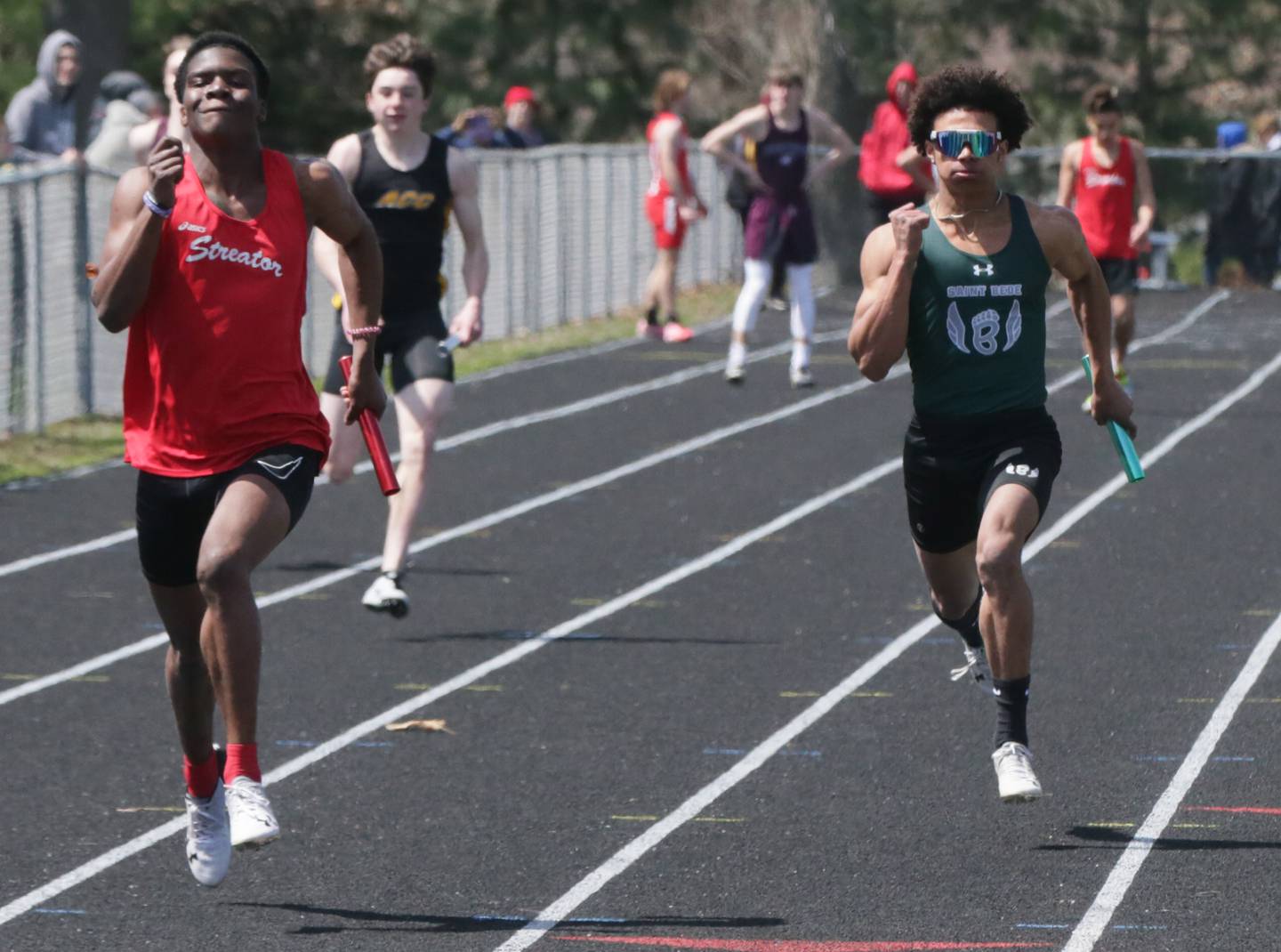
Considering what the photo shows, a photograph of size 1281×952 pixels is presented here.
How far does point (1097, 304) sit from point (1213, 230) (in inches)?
796

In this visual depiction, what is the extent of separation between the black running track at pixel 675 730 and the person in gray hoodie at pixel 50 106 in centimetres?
490

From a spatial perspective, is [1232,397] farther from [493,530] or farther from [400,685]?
[400,685]

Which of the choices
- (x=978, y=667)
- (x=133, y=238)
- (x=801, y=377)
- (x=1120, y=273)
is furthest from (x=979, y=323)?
(x=801, y=377)

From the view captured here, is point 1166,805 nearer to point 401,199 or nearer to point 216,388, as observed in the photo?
point 216,388

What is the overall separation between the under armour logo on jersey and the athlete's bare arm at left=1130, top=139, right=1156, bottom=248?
33.1 feet

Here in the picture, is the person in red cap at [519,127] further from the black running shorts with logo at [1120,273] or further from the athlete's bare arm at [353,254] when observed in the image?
the athlete's bare arm at [353,254]

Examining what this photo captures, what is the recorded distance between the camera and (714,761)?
24.3 feet

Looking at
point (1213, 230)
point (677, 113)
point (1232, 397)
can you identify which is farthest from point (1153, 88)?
point (1232, 397)

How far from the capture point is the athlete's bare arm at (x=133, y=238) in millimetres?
5625

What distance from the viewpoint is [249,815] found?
223 inches

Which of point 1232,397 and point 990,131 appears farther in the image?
point 1232,397

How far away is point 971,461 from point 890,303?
57 centimetres

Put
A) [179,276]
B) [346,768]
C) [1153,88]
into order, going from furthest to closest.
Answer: [1153,88] < [346,768] < [179,276]

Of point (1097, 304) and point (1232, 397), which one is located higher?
point (1097, 304)
